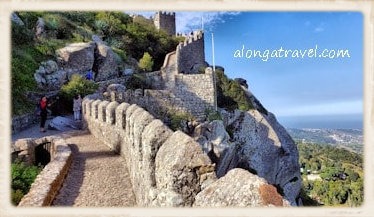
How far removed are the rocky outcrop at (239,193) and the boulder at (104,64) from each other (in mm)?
16864

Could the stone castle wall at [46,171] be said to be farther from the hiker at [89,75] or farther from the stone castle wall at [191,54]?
the stone castle wall at [191,54]

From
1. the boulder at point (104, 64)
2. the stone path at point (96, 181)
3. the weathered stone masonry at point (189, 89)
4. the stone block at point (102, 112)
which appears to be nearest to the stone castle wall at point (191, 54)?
the weathered stone masonry at point (189, 89)

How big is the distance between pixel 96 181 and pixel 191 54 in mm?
21829

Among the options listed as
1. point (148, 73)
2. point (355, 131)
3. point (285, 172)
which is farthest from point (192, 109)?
point (355, 131)

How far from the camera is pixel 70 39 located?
20.7 m

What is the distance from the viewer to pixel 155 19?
3281cm

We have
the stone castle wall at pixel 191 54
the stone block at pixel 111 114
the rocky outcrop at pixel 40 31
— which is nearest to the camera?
the stone block at pixel 111 114

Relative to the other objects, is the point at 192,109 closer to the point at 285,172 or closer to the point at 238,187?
the point at 285,172

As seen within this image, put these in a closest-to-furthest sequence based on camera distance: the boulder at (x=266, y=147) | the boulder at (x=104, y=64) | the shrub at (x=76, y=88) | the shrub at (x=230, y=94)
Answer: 1. the shrub at (x=76, y=88)
2. the boulder at (x=104, y=64)
3. the boulder at (x=266, y=147)
4. the shrub at (x=230, y=94)

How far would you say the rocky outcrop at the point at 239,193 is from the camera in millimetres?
2791

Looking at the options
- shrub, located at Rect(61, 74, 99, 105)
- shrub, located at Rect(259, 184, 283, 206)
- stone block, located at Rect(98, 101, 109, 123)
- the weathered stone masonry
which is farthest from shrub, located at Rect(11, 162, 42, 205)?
the weathered stone masonry

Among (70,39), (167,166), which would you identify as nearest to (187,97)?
(70,39)

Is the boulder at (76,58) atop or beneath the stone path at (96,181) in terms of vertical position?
atop

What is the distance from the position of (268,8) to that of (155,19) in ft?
97.8
